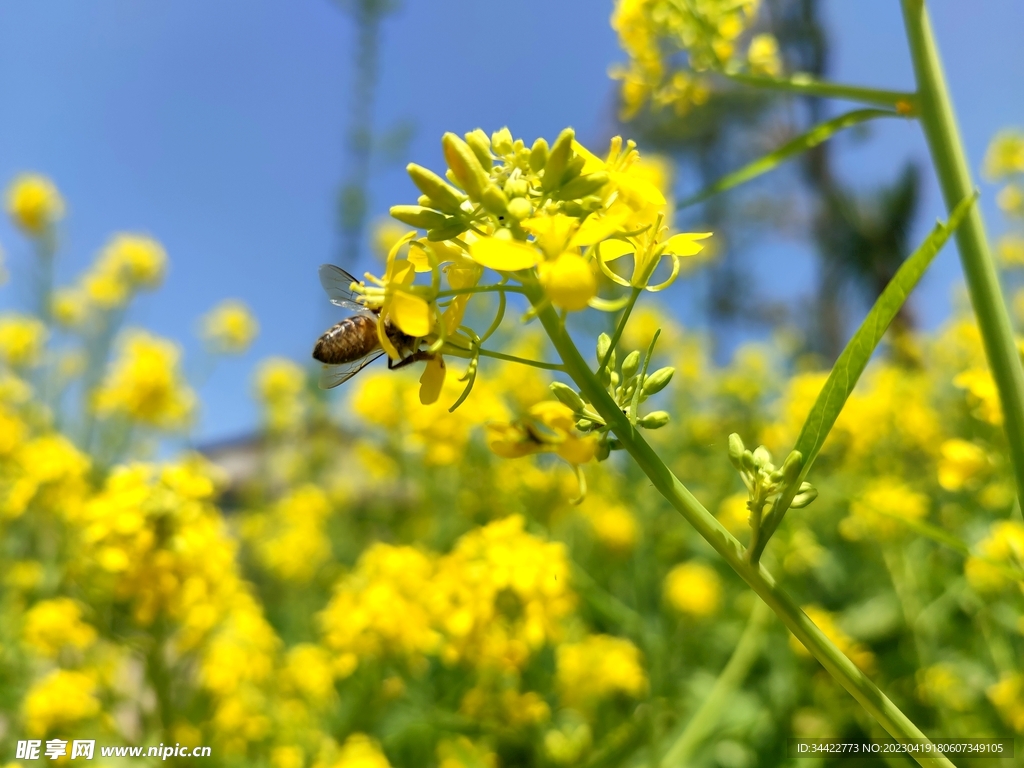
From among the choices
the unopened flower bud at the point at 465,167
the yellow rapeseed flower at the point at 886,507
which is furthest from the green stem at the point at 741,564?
the yellow rapeseed flower at the point at 886,507

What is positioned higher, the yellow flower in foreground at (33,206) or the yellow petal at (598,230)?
the yellow flower in foreground at (33,206)

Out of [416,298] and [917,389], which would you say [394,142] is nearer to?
[917,389]

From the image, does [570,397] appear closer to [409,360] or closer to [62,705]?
[409,360]

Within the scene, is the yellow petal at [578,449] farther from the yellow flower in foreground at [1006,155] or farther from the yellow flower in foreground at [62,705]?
the yellow flower in foreground at [1006,155]

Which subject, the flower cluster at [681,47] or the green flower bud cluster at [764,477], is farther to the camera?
the flower cluster at [681,47]

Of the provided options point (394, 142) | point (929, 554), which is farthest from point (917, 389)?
point (394, 142)

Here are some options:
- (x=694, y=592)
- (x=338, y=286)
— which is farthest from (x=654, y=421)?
(x=694, y=592)
